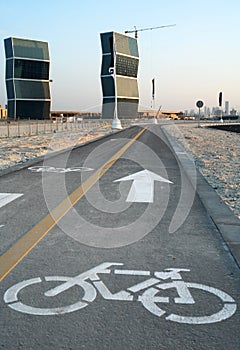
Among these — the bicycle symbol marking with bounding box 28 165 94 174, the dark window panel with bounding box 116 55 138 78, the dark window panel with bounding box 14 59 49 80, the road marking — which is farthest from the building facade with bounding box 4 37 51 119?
the road marking

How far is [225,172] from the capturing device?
11.4 metres

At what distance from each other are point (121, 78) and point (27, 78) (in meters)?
37.8

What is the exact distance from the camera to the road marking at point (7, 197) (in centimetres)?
707

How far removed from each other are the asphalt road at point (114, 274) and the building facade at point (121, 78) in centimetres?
14102

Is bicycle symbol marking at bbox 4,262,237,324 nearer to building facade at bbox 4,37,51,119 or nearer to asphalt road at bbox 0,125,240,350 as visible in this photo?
asphalt road at bbox 0,125,240,350

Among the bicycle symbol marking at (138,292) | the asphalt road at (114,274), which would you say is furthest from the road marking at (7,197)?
the bicycle symbol marking at (138,292)

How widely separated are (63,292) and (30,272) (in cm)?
58

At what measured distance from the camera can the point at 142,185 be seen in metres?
9.00

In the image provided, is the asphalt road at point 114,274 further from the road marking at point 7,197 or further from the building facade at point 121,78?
the building facade at point 121,78

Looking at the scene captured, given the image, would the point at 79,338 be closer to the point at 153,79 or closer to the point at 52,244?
the point at 52,244

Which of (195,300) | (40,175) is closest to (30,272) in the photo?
(195,300)

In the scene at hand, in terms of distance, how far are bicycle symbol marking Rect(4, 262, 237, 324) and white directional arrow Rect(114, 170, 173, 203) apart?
351 cm

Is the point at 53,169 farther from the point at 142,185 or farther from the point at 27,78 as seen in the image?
the point at 27,78

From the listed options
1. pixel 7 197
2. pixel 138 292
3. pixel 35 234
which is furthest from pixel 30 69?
pixel 138 292
